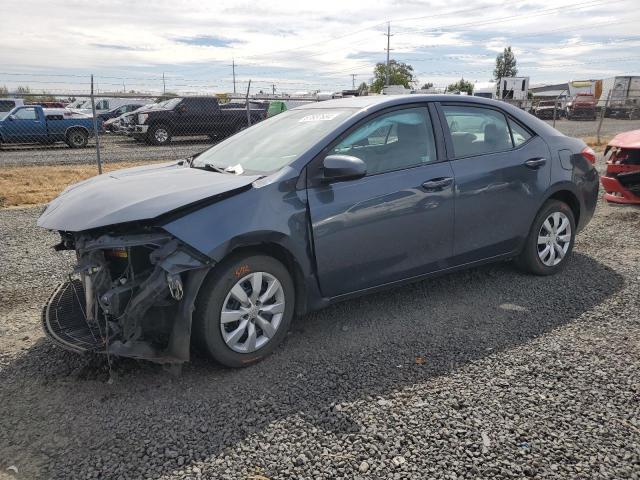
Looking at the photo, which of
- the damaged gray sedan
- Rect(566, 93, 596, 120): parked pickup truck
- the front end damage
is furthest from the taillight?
Rect(566, 93, 596, 120): parked pickup truck

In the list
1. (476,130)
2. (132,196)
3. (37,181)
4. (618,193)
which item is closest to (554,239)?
(476,130)

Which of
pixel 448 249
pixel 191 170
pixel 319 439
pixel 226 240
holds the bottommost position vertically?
pixel 319 439

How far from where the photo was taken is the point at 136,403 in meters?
3.08

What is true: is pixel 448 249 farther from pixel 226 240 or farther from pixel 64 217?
pixel 64 217

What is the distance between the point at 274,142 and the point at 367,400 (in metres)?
2.02

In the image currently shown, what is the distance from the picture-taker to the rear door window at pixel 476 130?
4.35 metres

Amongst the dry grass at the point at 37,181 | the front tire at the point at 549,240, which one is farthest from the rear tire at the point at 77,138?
the front tire at the point at 549,240

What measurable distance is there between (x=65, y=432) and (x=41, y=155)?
16.0 metres

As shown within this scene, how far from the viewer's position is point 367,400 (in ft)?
10.1

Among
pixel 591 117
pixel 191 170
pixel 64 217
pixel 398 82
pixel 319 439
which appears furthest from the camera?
pixel 398 82

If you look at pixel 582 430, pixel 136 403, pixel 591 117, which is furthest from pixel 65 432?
pixel 591 117

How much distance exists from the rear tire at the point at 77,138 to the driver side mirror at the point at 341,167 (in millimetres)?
18425

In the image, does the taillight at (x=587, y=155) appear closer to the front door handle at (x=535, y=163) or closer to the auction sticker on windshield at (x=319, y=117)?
the front door handle at (x=535, y=163)

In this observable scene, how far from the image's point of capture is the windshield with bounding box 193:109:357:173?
3766 millimetres
